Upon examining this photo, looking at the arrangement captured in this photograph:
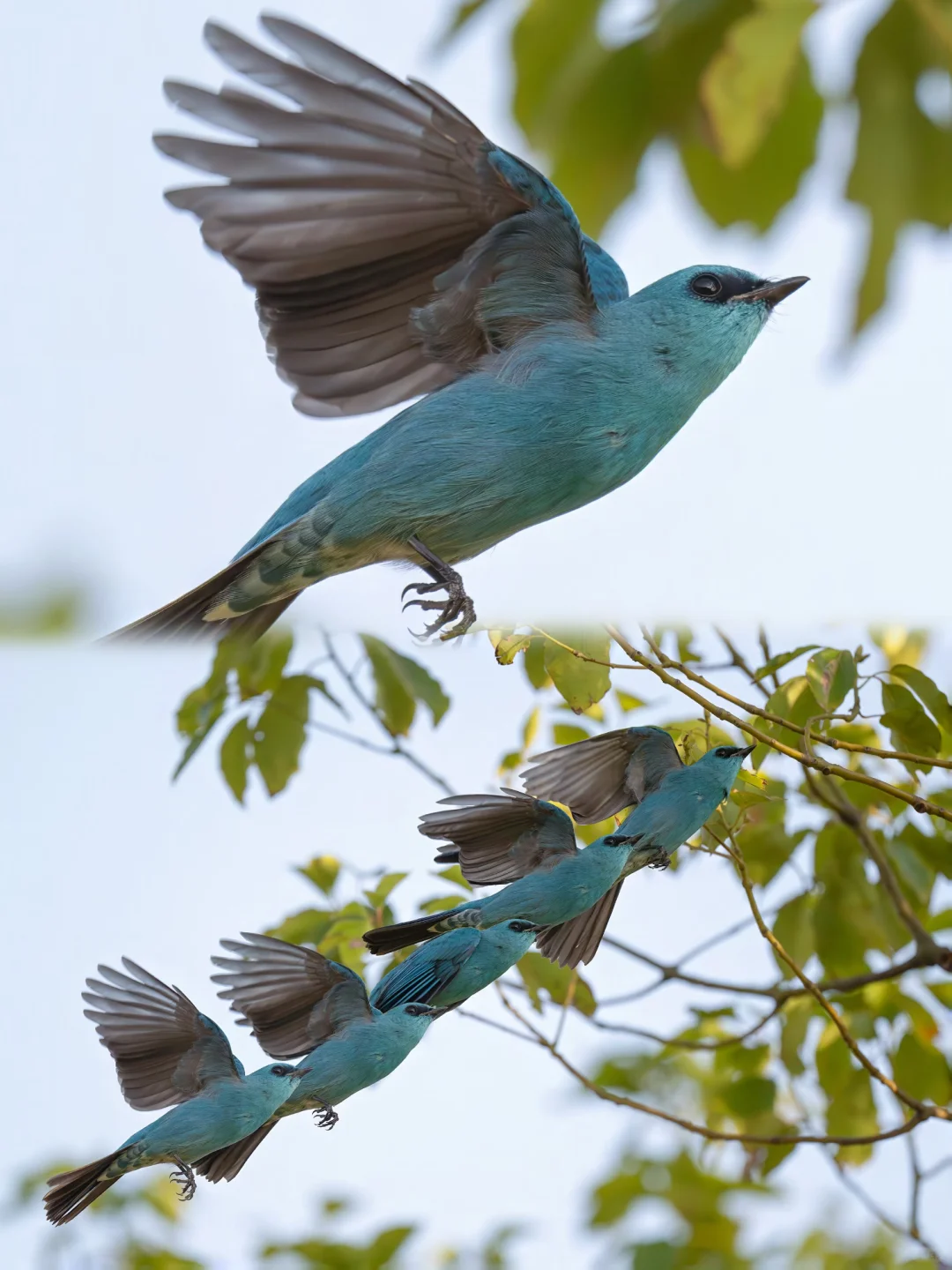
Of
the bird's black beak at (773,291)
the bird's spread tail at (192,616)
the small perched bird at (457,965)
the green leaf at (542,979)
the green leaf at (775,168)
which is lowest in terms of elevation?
the small perched bird at (457,965)

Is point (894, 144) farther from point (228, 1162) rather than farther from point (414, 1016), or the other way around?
point (228, 1162)

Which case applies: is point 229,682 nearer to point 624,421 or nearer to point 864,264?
point 624,421

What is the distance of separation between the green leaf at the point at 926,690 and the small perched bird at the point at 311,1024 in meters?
0.67

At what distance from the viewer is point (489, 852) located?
0.90 meters

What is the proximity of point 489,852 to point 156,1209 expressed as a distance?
6.81 ft

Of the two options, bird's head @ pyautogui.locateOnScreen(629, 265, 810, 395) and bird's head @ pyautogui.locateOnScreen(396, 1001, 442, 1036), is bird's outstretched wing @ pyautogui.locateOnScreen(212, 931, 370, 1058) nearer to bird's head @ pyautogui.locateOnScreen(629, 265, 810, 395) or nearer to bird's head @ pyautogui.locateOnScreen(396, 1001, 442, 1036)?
bird's head @ pyautogui.locateOnScreen(396, 1001, 442, 1036)

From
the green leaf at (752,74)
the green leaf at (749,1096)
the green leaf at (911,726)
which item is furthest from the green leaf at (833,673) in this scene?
the green leaf at (749,1096)

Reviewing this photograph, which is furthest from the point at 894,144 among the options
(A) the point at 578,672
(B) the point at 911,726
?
(A) the point at 578,672

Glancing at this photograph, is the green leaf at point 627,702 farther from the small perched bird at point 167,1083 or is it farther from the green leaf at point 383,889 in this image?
the small perched bird at point 167,1083

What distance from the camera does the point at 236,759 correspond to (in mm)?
1820

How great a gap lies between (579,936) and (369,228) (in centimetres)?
71

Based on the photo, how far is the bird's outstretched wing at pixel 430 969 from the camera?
32.4 inches

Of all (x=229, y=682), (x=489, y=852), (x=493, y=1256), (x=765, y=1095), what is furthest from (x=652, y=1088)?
(x=489, y=852)

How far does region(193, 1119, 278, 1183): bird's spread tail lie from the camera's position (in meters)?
0.81
